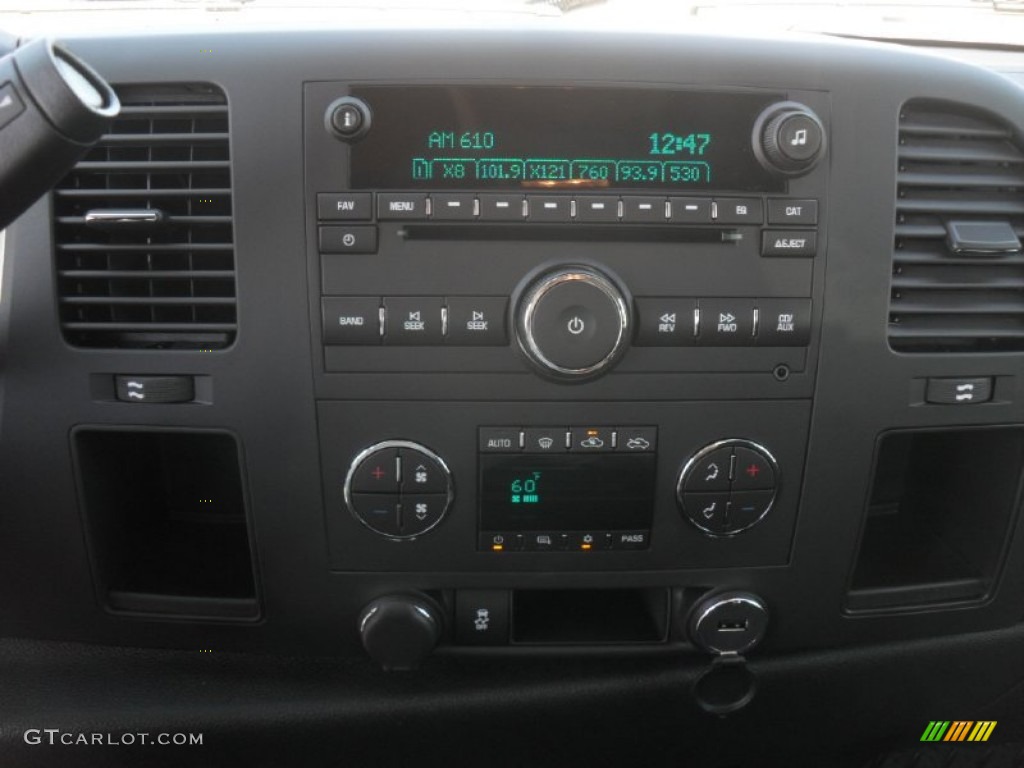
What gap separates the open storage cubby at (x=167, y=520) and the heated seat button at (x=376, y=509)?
17cm

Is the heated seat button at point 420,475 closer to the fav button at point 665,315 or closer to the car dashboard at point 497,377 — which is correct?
the car dashboard at point 497,377

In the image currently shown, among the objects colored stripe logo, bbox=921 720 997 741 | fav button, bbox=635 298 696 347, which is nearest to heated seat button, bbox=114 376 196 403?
fav button, bbox=635 298 696 347

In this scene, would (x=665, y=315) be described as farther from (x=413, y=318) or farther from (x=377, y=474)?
(x=377, y=474)

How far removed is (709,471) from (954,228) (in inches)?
18.6

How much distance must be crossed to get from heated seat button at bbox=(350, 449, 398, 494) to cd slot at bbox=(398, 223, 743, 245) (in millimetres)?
296

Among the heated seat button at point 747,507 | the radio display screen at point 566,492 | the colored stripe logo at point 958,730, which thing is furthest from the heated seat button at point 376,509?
the colored stripe logo at point 958,730

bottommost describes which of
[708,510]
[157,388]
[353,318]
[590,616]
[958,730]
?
[958,730]

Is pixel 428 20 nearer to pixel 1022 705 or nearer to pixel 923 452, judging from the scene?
pixel 923 452

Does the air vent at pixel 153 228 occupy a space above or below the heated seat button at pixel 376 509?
above

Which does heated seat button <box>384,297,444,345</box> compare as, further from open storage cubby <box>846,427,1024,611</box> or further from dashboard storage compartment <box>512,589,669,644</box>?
open storage cubby <box>846,427,1024,611</box>

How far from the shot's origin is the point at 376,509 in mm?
1203

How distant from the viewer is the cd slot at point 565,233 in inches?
44.0

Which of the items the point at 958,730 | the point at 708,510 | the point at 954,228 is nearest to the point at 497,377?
the point at 708,510

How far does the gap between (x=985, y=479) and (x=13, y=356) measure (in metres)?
1.48
